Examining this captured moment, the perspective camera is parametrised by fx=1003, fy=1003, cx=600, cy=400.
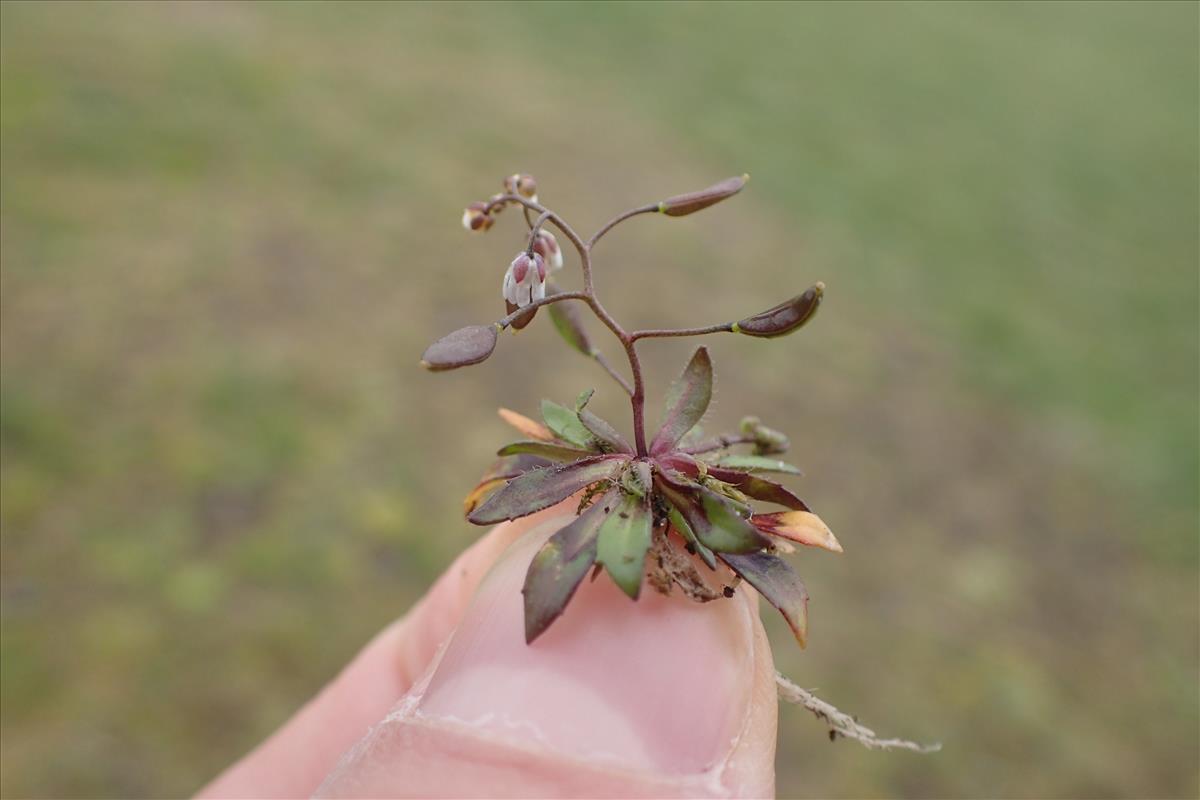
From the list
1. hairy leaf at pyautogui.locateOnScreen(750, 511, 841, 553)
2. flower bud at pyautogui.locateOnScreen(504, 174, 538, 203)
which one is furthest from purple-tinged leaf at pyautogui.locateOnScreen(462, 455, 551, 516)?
flower bud at pyautogui.locateOnScreen(504, 174, 538, 203)

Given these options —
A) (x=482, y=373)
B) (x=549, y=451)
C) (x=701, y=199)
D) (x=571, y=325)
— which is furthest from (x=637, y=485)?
(x=482, y=373)

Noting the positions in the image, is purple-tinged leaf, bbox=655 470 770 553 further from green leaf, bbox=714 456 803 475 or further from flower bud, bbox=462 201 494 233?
flower bud, bbox=462 201 494 233

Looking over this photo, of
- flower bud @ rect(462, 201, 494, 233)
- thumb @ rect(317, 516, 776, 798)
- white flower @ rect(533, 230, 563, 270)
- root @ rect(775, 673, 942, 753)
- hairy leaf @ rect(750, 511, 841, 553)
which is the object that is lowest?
root @ rect(775, 673, 942, 753)

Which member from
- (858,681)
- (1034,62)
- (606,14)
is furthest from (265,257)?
(1034,62)

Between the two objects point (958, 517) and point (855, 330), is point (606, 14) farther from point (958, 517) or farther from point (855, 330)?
point (958, 517)

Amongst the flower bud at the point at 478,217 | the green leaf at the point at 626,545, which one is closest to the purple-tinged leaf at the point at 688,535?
the green leaf at the point at 626,545

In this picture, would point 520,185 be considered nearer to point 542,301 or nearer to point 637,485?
point 542,301

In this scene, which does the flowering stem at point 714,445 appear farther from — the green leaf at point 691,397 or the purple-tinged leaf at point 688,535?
the purple-tinged leaf at point 688,535
